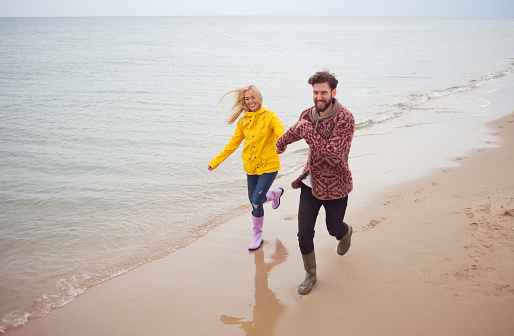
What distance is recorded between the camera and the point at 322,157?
3.40 metres

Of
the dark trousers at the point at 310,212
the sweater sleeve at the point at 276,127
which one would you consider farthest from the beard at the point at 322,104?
the sweater sleeve at the point at 276,127

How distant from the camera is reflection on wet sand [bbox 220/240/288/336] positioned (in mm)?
3459

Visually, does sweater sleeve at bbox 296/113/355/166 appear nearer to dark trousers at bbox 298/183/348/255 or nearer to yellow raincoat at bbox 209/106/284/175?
dark trousers at bbox 298/183/348/255

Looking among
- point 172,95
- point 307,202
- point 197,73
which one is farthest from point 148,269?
point 197,73

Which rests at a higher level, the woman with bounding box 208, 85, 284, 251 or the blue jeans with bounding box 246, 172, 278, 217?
the woman with bounding box 208, 85, 284, 251

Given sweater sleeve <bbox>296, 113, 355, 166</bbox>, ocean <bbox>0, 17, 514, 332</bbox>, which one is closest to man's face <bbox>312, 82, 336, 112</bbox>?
sweater sleeve <bbox>296, 113, 355, 166</bbox>

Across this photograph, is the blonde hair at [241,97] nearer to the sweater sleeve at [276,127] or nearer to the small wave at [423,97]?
the sweater sleeve at [276,127]

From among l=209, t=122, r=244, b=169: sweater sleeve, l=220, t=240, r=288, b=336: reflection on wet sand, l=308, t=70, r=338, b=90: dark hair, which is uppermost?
l=308, t=70, r=338, b=90: dark hair

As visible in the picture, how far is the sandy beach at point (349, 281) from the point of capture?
3408 mm

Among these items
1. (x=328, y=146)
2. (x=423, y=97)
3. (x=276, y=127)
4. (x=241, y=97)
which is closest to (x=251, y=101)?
(x=241, y=97)

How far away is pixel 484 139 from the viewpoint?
8.97m

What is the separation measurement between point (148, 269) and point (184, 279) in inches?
23.8

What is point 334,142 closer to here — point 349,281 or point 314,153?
point 314,153

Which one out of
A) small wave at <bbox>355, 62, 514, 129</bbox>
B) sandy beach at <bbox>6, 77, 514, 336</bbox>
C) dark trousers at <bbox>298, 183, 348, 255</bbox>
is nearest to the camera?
sandy beach at <bbox>6, 77, 514, 336</bbox>
